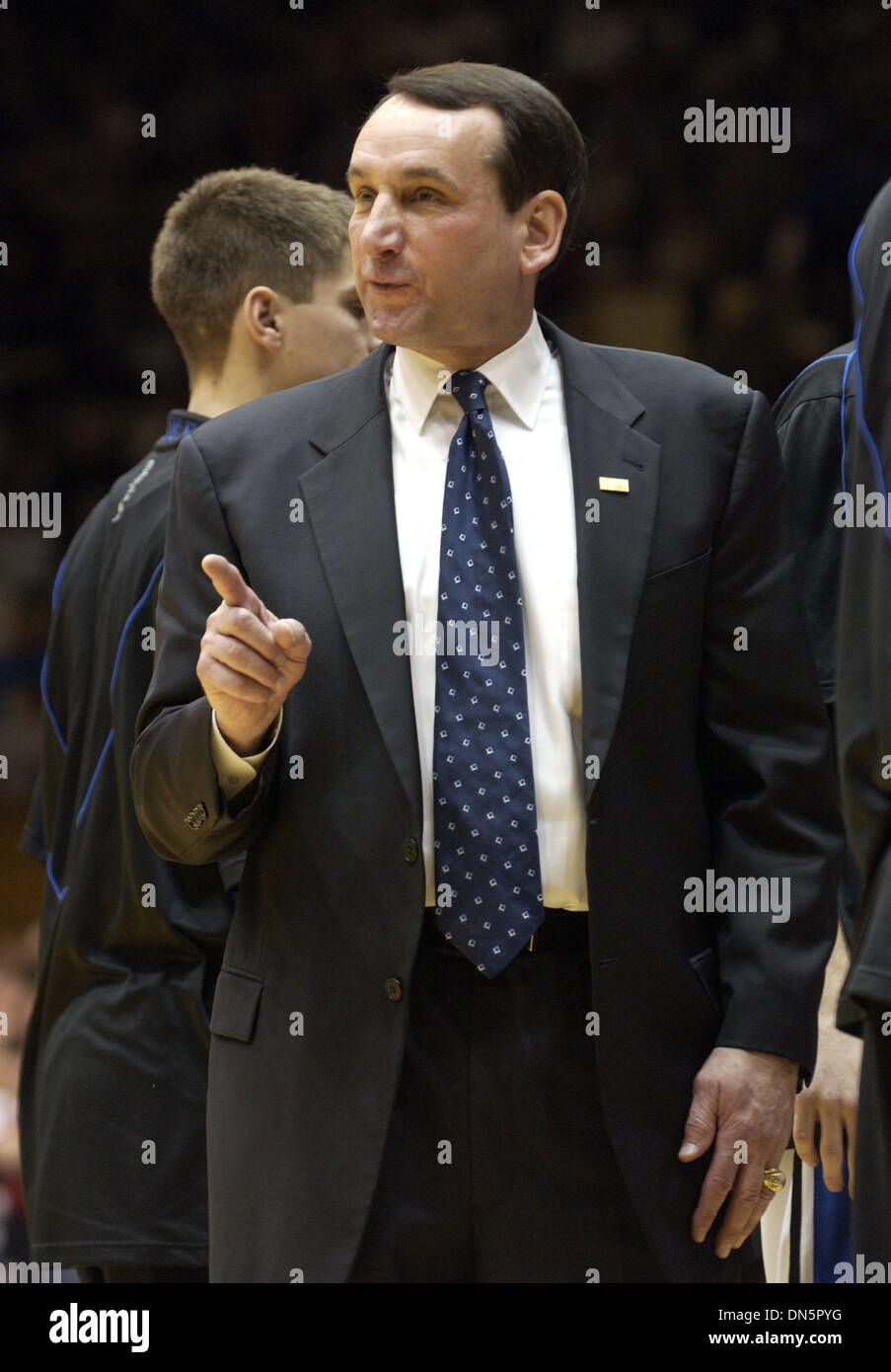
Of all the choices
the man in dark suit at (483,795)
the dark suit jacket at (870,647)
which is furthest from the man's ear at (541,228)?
the dark suit jacket at (870,647)

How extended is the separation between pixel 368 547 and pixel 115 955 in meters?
0.96

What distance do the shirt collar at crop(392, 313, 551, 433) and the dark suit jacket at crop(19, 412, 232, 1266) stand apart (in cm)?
69

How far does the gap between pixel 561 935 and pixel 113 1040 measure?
36.8 inches

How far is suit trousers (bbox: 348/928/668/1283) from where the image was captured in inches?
70.6

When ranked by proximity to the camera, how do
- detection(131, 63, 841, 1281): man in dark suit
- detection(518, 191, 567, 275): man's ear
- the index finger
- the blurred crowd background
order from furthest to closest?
1. the blurred crowd background
2. detection(518, 191, 567, 275): man's ear
3. detection(131, 63, 841, 1281): man in dark suit
4. the index finger

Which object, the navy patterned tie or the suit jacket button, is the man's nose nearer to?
the navy patterned tie

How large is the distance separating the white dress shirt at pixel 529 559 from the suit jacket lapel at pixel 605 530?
1.0 inches

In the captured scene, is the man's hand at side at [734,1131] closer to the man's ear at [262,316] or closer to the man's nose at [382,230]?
the man's nose at [382,230]

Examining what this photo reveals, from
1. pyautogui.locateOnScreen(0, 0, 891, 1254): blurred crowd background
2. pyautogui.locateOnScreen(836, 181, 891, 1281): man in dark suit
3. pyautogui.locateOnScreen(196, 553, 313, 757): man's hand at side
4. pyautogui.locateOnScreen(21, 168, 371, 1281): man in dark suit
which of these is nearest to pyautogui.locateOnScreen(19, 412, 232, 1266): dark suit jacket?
pyautogui.locateOnScreen(21, 168, 371, 1281): man in dark suit

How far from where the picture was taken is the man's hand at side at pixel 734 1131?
183 cm

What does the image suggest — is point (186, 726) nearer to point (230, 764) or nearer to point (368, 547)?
point (230, 764)
